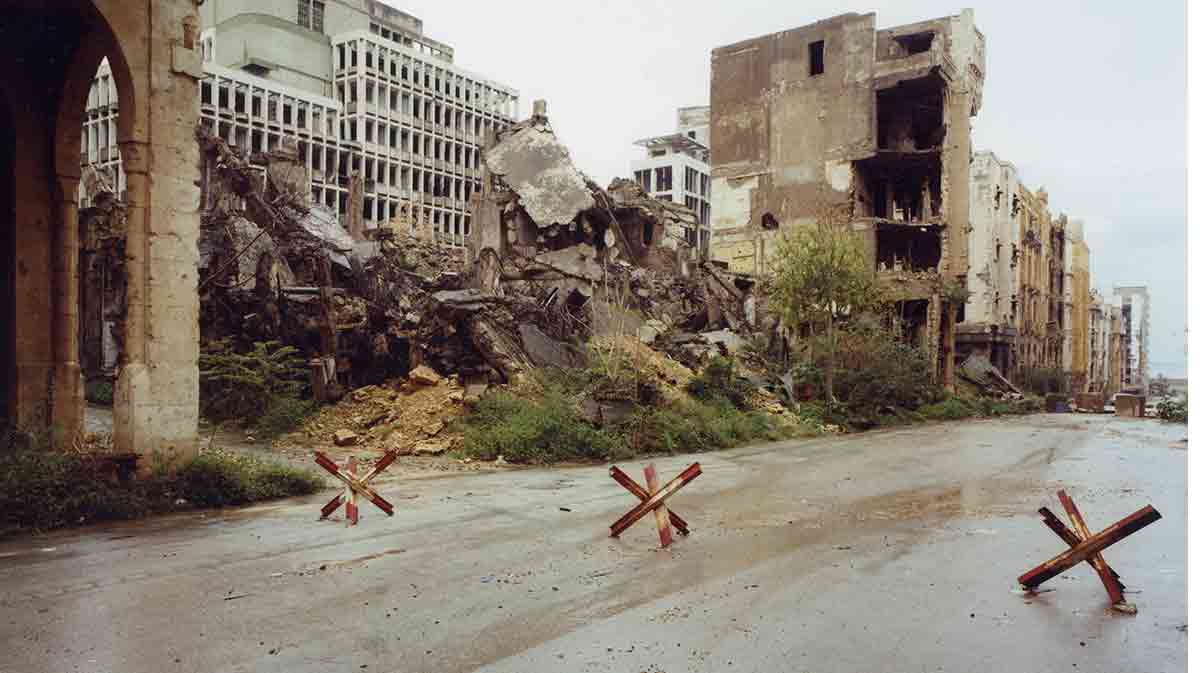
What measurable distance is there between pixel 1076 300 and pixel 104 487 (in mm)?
67946

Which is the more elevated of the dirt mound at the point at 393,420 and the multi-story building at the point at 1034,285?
the multi-story building at the point at 1034,285

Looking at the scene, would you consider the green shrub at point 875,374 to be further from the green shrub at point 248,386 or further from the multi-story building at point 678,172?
the multi-story building at point 678,172

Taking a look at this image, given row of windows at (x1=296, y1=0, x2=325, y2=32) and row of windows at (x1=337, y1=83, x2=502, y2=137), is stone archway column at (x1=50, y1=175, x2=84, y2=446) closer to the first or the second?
row of windows at (x1=337, y1=83, x2=502, y2=137)

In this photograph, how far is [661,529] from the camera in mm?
8875

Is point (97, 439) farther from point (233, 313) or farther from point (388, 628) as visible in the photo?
point (388, 628)

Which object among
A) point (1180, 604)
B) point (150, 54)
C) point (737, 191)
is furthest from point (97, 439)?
point (737, 191)

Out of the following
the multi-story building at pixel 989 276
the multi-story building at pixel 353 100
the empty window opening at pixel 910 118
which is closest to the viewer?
the empty window opening at pixel 910 118

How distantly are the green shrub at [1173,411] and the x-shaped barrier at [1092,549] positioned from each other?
26.6 m

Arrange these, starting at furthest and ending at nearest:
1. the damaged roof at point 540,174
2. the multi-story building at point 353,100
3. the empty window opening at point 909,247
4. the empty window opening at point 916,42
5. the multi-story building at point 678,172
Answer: the multi-story building at point 678,172 → the multi-story building at point 353,100 → the empty window opening at point 909,247 → the empty window opening at point 916,42 → the damaged roof at point 540,174

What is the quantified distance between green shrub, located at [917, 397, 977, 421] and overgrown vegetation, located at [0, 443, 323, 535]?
2411 centimetres

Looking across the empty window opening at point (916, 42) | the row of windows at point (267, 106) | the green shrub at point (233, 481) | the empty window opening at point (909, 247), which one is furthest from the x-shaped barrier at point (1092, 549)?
the row of windows at point (267, 106)

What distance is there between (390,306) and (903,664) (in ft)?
57.5

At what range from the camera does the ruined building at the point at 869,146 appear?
4166 cm

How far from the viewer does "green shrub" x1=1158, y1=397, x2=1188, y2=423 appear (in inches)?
1174
